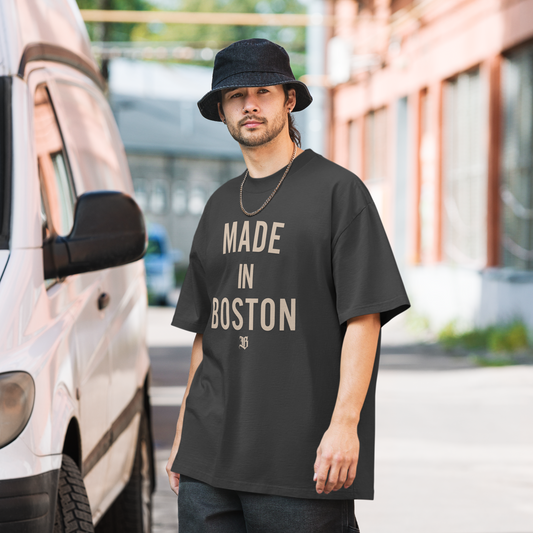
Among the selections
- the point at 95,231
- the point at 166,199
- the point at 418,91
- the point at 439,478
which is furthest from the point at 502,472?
the point at 166,199

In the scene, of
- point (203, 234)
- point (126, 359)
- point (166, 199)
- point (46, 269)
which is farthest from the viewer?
point (166, 199)

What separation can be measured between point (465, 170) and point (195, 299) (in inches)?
646

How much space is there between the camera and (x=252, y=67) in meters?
2.74

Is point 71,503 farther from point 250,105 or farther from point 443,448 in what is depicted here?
point 443,448

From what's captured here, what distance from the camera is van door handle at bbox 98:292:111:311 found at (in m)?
4.02

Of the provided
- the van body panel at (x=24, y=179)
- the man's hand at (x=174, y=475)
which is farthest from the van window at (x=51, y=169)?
the man's hand at (x=174, y=475)

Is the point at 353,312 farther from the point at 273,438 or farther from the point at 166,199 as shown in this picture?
the point at 166,199

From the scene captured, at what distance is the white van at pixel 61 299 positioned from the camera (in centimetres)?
279

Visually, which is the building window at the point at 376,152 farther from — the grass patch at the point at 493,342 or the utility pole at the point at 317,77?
the grass patch at the point at 493,342

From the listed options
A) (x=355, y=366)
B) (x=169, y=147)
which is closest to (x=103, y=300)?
(x=355, y=366)

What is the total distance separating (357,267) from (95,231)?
1023 mm

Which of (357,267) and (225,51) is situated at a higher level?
(225,51)

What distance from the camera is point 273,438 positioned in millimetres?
2625

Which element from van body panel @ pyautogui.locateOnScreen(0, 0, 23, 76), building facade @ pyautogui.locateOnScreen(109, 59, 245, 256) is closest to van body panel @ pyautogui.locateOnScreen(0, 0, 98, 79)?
van body panel @ pyautogui.locateOnScreen(0, 0, 23, 76)
